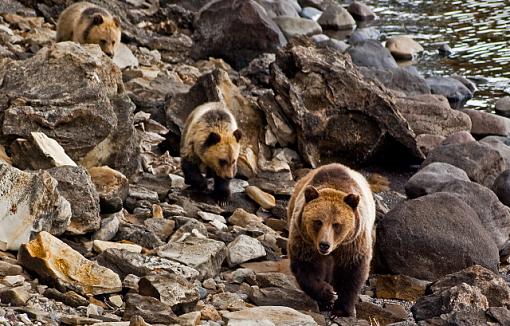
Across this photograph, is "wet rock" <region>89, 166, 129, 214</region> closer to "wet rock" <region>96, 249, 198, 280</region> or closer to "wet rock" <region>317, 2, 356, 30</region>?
"wet rock" <region>96, 249, 198, 280</region>

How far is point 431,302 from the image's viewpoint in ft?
24.4

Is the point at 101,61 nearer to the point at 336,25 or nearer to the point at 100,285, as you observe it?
the point at 100,285

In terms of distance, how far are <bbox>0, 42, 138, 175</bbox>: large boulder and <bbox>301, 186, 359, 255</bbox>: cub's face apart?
2.95 m

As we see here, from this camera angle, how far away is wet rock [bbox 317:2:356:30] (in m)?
23.3

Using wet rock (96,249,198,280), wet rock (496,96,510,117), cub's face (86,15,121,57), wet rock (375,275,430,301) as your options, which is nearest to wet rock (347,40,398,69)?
wet rock (496,96,510,117)

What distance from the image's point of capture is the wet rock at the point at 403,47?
2094cm

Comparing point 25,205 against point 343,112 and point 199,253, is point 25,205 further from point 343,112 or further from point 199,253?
point 343,112

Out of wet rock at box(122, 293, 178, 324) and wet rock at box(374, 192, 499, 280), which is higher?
wet rock at box(122, 293, 178, 324)

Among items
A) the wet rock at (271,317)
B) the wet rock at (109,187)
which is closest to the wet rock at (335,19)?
the wet rock at (109,187)

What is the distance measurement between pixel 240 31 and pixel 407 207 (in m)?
8.42

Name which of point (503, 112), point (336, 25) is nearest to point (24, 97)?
point (503, 112)

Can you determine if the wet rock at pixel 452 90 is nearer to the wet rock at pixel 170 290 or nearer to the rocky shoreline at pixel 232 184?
the rocky shoreline at pixel 232 184

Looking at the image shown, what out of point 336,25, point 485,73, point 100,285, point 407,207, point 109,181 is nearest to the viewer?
point 100,285

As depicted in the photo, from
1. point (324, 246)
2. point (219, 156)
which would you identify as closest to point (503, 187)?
point (219, 156)
